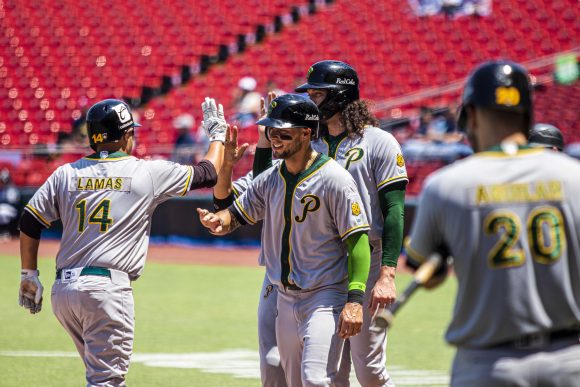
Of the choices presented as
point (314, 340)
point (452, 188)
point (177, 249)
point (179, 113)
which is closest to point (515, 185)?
point (452, 188)

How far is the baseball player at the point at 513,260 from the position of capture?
330 centimetres

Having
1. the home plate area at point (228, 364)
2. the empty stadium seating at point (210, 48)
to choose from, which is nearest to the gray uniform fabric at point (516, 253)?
the home plate area at point (228, 364)

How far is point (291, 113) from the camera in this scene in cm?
535

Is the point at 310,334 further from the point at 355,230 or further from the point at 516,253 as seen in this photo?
the point at 516,253

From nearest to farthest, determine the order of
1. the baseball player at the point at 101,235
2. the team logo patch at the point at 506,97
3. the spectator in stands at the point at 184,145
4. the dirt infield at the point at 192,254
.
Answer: the team logo patch at the point at 506,97
the baseball player at the point at 101,235
the dirt infield at the point at 192,254
the spectator in stands at the point at 184,145

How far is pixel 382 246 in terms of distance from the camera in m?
5.63

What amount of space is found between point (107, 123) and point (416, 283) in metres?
2.91

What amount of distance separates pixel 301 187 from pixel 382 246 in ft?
2.04

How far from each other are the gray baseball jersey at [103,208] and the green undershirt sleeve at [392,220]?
1322 millimetres

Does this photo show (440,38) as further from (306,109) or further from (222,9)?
(306,109)

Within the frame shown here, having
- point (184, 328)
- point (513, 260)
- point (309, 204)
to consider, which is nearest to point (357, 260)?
point (309, 204)

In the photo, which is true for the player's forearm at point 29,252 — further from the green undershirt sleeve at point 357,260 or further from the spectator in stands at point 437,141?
the spectator in stands at point 437,141

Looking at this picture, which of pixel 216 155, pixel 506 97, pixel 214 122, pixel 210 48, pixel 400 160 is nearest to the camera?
pixel 506 97

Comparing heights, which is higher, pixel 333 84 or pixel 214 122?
pixel 333 84
